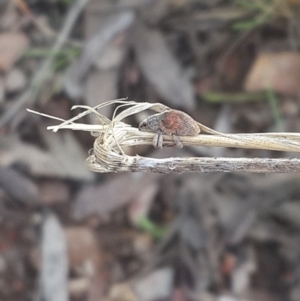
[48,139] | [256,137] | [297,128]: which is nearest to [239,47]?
[297,128]

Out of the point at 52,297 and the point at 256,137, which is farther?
the point at 52,297

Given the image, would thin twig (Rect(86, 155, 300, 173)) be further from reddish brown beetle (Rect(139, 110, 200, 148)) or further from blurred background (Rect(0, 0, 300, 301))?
blurred background (Rect(0, 0, 300, 301))

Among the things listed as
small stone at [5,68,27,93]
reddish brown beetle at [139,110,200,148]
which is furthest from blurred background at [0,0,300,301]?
reddish brown beetle at [139,110,200,148]

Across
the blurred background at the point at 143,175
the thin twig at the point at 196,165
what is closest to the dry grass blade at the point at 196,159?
the thin twig at the point at 196,165

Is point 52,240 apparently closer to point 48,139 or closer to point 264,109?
point 48,139

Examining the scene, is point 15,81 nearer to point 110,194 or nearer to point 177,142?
point 110,194

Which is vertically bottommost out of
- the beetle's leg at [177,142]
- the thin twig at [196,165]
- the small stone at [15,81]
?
the thin twig at [196,165]

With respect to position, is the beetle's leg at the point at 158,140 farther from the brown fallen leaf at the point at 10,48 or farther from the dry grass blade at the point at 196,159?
the brown fallen leaf at the point at 10,48
